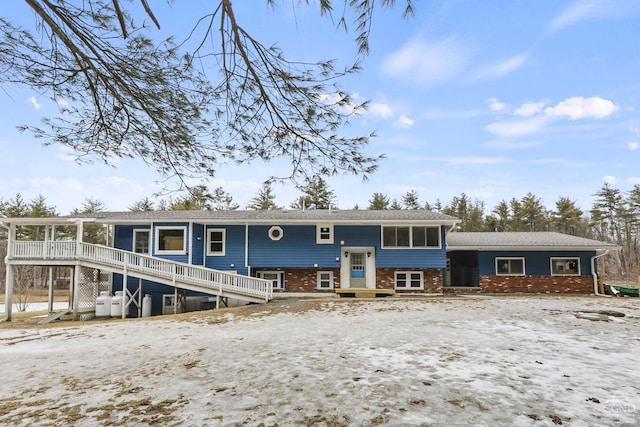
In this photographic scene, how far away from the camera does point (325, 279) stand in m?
18.2

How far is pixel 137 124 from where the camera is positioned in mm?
5219

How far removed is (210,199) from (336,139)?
7.16 ft

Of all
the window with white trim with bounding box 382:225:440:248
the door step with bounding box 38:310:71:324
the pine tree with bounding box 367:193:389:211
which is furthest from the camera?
the pine tree with bounding box 367:193:389:211

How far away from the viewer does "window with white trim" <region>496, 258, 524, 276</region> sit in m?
19.2

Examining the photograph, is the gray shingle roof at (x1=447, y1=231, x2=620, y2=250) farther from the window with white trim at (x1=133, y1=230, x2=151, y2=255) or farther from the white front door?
the window with white trim at (x1=133, y1=230, x2=151, y2=255)

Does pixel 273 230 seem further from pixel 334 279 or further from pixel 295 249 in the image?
pixel 334 279

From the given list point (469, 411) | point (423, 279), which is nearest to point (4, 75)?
point (469, 411)

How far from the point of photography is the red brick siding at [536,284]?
18.7m

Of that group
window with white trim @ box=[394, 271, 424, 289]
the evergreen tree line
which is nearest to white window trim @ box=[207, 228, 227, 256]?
window with white trim @ box=[394, 271, 424, 289]

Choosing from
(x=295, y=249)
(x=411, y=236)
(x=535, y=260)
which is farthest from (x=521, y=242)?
(x=295, y=249)

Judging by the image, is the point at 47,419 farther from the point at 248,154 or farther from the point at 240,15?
the point at 240,15

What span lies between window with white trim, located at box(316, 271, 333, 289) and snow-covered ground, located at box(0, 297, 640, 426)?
839 cm

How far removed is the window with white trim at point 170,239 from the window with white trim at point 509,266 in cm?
1725

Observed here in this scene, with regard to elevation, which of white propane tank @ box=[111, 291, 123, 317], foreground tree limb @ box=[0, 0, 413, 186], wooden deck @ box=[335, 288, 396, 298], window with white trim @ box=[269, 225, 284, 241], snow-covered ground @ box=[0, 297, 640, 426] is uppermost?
foreground tree limb @ box=[0, 0, 413, 186]
